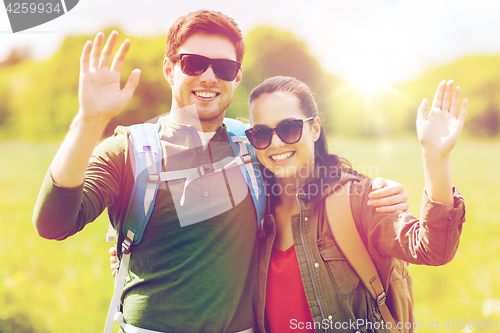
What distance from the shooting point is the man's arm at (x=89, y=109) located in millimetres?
1827

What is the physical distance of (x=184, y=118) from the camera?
291 cm

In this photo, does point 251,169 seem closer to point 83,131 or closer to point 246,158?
point 246,158

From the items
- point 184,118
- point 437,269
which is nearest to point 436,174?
point 184,118

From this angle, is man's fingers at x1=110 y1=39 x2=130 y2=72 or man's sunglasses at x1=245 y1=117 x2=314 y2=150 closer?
man's fingers at x1=110 y1=39 x2=130 y2=72

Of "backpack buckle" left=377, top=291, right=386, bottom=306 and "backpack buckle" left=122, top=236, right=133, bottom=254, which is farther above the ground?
"backpack buckle" left=122, top=236, right=133, bottom=254

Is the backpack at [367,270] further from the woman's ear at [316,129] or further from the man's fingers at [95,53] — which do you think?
the man's fingers at [95,53]

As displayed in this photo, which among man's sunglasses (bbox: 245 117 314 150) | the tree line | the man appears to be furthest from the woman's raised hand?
the tree line

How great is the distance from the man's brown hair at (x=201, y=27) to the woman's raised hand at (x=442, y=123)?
1841 mm

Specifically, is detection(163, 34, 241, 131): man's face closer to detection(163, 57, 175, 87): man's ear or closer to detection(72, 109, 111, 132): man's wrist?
detection(163, 57, 175, 87): man's ear

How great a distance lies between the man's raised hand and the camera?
6.00ft

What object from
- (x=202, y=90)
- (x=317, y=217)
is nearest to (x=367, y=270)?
(x=317, y=217)

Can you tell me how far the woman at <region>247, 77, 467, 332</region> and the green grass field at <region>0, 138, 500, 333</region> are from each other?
644mm

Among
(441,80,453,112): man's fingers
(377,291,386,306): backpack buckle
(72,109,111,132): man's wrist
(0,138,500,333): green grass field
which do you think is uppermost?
(72,109,111,132): man's wrist

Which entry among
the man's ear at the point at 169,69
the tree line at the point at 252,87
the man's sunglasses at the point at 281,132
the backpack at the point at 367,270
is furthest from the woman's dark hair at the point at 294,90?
the tree line at the point at 252,87
